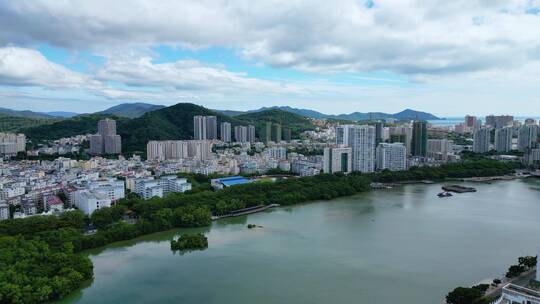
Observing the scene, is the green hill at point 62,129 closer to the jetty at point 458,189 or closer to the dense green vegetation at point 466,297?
the jetty at point 458,189

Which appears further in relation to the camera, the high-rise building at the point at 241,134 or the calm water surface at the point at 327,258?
the high-rise building at the point at 241,134

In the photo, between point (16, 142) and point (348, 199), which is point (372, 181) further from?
point (16, 142)

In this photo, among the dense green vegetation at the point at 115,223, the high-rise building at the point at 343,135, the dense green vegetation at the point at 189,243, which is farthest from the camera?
the high-rise building at the point at 343,135

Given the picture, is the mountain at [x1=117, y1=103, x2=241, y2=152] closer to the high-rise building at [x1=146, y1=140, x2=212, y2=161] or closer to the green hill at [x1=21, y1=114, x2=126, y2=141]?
the green hill at [x1=21, y1=114, x2=126, y2=141]

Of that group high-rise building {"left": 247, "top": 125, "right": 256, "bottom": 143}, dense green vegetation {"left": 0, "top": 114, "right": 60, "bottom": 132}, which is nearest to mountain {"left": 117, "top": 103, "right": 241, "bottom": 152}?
high-rise building {"left": 247, "top": 125, "right": 256, "bottom": 143}

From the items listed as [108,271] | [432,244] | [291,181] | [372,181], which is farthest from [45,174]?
[432,244]

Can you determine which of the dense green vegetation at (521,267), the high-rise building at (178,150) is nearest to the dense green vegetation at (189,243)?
the dense green vegetation at (521,267)
